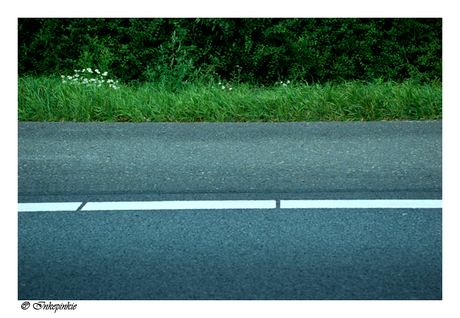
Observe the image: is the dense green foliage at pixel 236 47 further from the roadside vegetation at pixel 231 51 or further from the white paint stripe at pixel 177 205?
the white paint stripe at pixel 177 205

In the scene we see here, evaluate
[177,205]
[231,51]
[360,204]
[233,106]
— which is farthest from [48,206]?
[231,51]


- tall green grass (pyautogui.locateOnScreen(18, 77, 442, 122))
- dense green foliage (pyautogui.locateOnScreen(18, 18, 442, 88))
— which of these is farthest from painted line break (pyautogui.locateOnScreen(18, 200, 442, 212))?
dense green foliage (pyautogui.locateOnScreen(18, 18, 442, 88))

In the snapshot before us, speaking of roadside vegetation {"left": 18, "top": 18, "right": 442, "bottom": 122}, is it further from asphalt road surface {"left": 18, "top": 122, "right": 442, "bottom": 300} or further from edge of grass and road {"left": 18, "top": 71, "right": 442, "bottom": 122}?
asphalt road surface {"left": 18, "top": 122, "right": 442, "bottom": 300}

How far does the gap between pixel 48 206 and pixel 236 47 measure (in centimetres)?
726

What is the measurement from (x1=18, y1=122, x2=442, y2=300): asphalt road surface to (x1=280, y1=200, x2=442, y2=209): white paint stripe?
0.02m

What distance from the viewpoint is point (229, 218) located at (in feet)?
12.1

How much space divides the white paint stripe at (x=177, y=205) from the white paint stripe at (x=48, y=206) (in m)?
0.10

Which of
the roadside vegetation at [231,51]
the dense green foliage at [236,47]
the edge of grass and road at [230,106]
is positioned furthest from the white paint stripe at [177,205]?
the dense green foliage at [236,47]

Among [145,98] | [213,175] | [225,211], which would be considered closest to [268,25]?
[145,98]

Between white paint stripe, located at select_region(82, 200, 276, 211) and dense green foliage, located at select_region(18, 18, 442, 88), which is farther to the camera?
dense green foliage, located at select_region(18, 18, 442, 88)

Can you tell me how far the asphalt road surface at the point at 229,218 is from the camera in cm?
282

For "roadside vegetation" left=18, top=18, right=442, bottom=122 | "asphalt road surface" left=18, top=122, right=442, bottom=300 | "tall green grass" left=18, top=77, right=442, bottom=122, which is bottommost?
"asphalt road surface" left=18, top=122, right=442, bottom=300

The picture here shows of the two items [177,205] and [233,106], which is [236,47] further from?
[177,205]

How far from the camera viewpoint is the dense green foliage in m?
10.3
